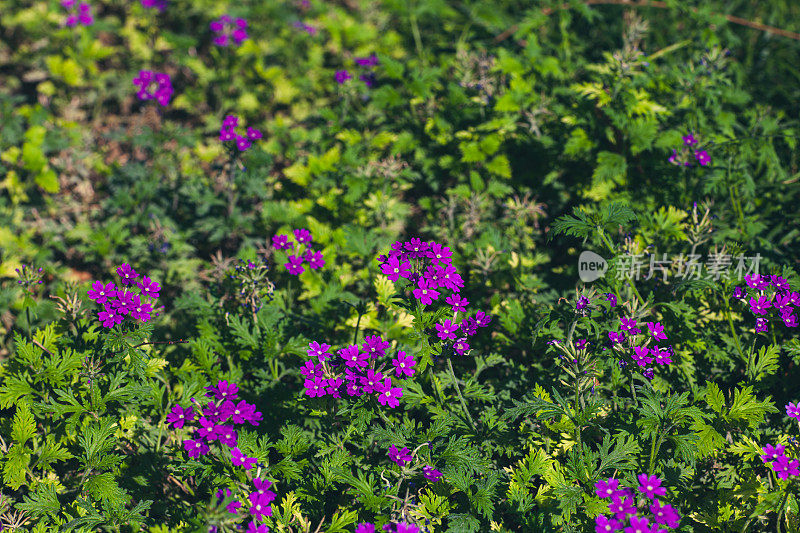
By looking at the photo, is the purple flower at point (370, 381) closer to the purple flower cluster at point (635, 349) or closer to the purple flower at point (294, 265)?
the purple flower at point (294, 265)

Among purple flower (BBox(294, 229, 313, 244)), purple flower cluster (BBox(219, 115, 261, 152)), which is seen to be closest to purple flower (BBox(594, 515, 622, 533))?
purple flower (BBox(294, 229, 313, 244))

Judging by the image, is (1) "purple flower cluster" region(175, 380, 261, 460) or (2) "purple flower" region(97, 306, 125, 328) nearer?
(1) "purple flower cluster" region(175, 380, 261, 460)

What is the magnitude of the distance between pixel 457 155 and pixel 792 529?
4029 millimetres

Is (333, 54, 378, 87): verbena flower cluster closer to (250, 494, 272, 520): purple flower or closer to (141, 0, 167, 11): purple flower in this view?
(141, 0, 167, 11): purple flower

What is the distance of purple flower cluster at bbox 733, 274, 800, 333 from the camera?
371 centimetres

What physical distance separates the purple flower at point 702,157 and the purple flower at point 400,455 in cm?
333

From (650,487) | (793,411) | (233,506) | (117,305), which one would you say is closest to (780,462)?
(793,411)

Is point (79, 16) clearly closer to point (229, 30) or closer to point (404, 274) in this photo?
point (229, 30)

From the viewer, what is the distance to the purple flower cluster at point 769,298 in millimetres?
3707

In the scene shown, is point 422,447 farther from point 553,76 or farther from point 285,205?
point 553,76

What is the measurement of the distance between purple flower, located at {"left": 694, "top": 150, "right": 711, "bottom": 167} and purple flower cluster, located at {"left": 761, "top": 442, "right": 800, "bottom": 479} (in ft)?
7.52

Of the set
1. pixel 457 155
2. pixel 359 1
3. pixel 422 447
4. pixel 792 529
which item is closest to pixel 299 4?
pixel 359 1

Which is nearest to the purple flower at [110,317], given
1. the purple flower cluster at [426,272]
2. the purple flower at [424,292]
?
the purple flower cluster at [426,272]

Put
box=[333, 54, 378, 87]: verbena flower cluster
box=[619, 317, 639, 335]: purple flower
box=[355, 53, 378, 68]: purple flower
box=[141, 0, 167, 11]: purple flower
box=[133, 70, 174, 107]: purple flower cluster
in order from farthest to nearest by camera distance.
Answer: box=[141, 0, 167, 11]: purple flower → box=[355, 53, 378, 68]: purple flower → box=[333, 54, 378, 87]: verbena flower cluster → box=[133, 70, 174, 107]: purple flower cluster → box=[619, 317, 639, 335]: purple flower
